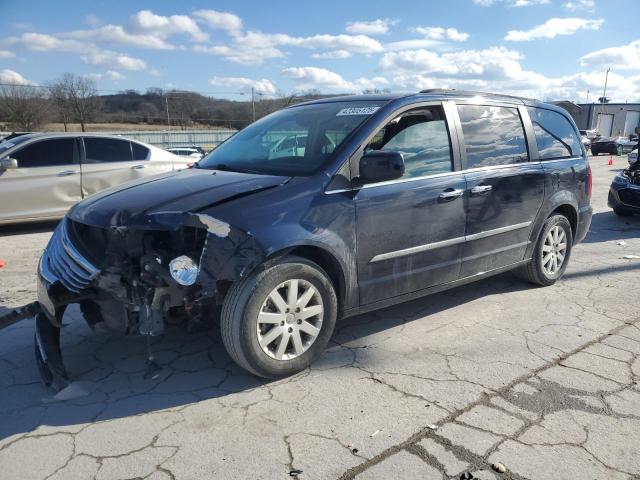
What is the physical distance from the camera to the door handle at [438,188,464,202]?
3965mm

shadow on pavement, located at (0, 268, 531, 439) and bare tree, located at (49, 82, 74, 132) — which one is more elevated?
bare tree, located at (49, 82, 74, 132)

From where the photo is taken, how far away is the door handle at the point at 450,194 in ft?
13.0

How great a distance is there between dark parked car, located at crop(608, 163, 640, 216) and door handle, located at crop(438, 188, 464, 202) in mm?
6413

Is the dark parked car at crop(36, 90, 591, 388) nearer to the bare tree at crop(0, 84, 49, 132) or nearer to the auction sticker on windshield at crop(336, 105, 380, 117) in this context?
the auction sticker on windshield at crop(336, 105, 380, 117)

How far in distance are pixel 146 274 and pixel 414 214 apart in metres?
1.88

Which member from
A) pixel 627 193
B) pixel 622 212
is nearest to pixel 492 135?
pixel 627 193

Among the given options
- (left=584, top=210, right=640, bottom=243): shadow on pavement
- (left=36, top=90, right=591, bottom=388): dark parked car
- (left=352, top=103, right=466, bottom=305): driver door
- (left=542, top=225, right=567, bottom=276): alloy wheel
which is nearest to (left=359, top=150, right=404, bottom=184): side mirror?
(left=36, top=90, right=591, bottom=388): dark parked car

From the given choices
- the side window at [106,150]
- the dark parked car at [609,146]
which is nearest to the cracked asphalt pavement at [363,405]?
the side window at [106,150]

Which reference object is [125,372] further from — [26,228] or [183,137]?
[183,137]

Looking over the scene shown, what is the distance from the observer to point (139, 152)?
29.9 feet

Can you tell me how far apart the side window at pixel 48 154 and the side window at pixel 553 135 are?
674cm

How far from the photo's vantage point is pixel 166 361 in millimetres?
3615

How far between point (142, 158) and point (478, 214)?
21.6 feet

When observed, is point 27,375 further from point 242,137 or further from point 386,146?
point 386,146
